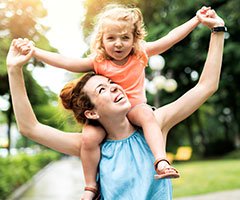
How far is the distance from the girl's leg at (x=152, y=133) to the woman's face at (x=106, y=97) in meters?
0.12

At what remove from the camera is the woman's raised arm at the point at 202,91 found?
2.08 m

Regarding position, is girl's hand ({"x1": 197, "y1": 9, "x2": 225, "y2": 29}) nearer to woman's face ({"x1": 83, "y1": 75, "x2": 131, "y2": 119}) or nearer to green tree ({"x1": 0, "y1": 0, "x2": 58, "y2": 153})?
woman's face ({"x1": 83, "y1": 75, "x2": 131, "y2": 119})

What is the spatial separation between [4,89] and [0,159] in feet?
14.4

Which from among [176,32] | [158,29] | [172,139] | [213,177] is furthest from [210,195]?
[172,139]

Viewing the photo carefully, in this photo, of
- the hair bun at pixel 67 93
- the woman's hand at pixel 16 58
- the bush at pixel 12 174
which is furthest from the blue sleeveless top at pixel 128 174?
the bush at pixel 12 174

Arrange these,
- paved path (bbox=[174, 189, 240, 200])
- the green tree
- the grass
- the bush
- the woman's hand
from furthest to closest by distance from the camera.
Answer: the grass, paved path (bbox=[174, 189, 240, 200]), the bush, the green tree, the woman's hand

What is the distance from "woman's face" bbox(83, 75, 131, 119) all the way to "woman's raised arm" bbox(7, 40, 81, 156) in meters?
0.18

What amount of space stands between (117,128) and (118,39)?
38cm

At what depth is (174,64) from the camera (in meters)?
26.8

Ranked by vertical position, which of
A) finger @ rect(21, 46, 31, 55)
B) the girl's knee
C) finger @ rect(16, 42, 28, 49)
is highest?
finger @ rect(16, 42, 28, 49)

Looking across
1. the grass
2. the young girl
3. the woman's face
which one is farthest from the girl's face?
the grass

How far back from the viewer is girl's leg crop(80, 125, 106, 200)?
2012 mm

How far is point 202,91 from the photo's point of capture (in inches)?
82.8

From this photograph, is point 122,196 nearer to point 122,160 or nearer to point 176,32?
point 122,160
